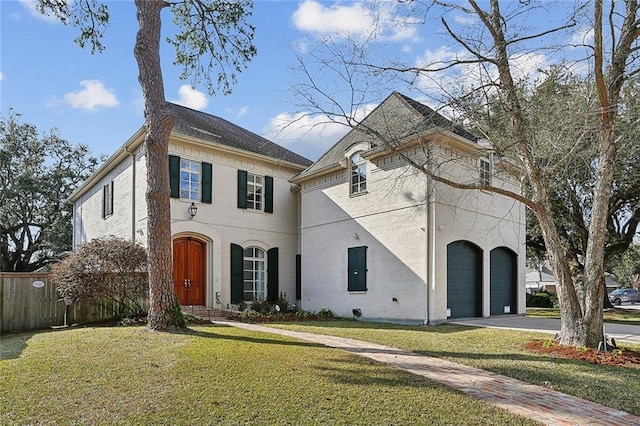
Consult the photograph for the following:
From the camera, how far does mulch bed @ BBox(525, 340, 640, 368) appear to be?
709 centimetres

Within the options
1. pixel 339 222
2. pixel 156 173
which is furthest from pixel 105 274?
pixel 339 222

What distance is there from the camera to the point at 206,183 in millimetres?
14914

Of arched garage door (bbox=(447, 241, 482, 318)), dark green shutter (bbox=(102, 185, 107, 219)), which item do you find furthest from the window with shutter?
arched garage door (bbox=(447, 241, 482, 318))

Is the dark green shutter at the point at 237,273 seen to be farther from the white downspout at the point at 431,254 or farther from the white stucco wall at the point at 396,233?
the white downspout at the point at 431,254

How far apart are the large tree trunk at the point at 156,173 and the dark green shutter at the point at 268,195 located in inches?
298

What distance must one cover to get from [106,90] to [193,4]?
394 cm

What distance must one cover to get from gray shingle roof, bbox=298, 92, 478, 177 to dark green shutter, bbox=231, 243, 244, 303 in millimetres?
3766

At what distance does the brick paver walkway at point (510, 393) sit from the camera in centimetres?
445

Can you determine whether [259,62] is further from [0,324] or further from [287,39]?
[0,324]

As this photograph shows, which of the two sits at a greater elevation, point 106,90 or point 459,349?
point 106,90

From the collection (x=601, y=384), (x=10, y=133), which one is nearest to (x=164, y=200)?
(x=601, y=384)

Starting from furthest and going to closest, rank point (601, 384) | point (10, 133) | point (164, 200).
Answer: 1. point (10, 133)
2. point (164, 200)
3. point (601, 384)

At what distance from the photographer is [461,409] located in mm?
4535

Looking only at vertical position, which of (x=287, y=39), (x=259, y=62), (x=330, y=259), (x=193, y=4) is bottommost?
(x=330, y=259)
